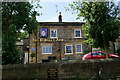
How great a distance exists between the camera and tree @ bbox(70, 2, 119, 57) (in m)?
10.6

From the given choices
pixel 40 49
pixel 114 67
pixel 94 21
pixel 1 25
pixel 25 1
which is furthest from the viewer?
pixel 40 49

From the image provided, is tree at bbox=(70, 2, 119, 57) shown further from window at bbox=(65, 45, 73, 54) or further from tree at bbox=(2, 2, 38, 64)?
window at bbox=(65, 45, 73, 54)

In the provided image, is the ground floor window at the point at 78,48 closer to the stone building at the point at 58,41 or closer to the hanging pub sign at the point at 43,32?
the stone building at the point at 58,41

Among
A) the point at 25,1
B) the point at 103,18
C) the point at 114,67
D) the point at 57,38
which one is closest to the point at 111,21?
the point at 103,18

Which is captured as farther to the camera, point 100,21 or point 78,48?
point 78,48

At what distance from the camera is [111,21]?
418 inches

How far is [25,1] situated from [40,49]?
13.5 m

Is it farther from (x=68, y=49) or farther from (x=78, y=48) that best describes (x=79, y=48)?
(x=68, y=49)

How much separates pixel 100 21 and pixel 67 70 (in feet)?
15.3

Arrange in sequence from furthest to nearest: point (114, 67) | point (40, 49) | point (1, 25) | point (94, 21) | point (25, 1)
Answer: point (40, 49) → point (94, 21) → point (114, 67) → point (25, 1) → point (1, 25)

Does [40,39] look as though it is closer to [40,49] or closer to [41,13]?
[40,49]

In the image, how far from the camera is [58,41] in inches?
894

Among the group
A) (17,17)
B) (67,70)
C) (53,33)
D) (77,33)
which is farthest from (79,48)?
(17,17)

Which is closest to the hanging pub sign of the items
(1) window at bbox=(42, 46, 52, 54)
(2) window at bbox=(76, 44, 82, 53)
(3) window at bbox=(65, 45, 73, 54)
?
(1) window at bbox=(42, 46, 52, 54)
